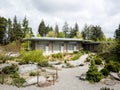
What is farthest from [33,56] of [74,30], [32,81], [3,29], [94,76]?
[74,30]

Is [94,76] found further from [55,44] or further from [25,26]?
[25,26]

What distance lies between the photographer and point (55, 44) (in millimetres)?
40281

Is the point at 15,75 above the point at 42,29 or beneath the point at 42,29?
beneath

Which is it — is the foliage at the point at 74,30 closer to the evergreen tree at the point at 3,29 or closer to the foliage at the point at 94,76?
the evergreen tree at the point at 3,29

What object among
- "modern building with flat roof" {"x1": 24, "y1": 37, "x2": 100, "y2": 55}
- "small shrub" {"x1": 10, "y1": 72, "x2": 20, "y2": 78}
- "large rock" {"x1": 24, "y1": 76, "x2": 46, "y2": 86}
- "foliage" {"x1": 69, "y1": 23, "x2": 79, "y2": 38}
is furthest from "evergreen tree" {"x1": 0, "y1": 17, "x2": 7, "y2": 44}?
"large rock" {"x1": 24, "y1": 76, "x2": 46, "y2": 86}

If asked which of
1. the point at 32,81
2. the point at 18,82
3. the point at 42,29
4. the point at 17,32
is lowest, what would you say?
the point at 18,82

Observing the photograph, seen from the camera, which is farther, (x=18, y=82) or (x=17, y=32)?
(x=17, y=32)

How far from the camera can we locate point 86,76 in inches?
748

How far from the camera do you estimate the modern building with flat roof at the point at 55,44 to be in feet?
126

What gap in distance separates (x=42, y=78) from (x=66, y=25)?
71.5 metres

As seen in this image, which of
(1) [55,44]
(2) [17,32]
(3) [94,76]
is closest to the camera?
(3) [94,76]

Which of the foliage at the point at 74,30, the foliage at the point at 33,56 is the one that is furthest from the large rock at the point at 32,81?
the foliage at the point at 74,30

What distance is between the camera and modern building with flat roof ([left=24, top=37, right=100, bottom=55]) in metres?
38.5

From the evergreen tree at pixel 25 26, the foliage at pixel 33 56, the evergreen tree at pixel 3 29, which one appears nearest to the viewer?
the foliage at pixel 33 56
